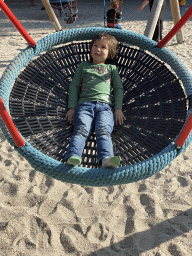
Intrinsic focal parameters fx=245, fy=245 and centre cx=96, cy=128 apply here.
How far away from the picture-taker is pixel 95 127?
1.47 m

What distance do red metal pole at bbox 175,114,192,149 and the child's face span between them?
90 centimetres

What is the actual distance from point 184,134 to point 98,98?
68cm

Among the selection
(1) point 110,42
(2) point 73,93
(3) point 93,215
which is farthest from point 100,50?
(3) point 93,215

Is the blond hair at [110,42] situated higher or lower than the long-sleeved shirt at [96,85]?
higher

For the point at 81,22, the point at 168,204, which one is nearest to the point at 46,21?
the point at 81,22

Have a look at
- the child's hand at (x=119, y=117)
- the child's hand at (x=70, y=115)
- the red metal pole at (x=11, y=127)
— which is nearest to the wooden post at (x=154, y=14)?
the child's hand at (x=119, y=117)

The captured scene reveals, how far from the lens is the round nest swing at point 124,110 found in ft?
3.91

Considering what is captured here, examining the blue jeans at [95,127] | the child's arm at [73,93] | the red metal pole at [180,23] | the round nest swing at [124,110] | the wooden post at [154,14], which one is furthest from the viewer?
the wooden post at [154,14]

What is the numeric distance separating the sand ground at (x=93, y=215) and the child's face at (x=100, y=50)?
0.94 m

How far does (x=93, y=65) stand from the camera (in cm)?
181

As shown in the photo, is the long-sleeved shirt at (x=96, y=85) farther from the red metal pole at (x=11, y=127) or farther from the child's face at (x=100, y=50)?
the red metal pole at (x=11, y=127)

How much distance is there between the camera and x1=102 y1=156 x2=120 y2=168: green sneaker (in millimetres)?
1147

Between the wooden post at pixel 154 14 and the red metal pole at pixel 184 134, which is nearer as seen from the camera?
the red metal pole at pixel 184 134

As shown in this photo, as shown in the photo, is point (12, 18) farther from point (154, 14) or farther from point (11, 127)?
point (154, 14)
